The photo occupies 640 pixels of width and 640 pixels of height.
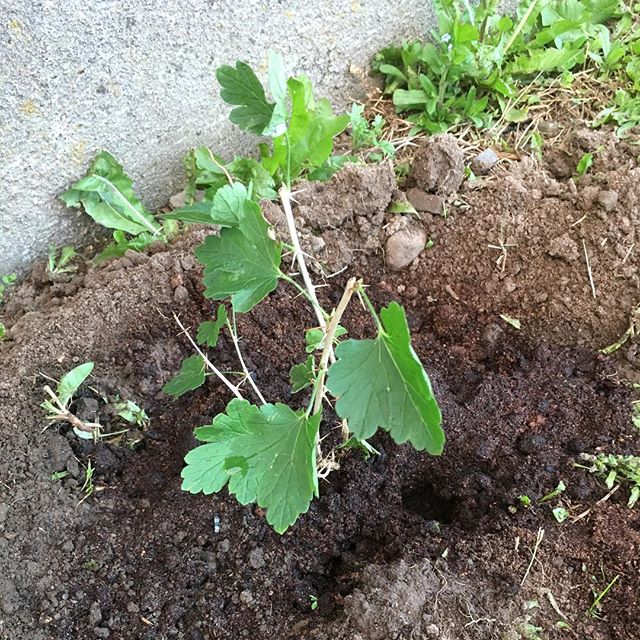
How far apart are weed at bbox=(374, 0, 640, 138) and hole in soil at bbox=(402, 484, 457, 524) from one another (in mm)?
1166

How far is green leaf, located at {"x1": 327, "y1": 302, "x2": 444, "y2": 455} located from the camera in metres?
A: 0.97

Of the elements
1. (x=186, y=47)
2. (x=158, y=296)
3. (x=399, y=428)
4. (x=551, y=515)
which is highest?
(x=186, y=47)

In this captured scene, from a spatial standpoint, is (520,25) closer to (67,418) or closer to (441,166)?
(441,166)

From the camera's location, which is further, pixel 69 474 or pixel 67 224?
pixel 67 224

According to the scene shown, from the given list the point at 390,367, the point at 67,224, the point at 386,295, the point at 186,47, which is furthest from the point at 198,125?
the point at 390,367

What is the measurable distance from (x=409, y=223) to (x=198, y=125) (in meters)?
0.72

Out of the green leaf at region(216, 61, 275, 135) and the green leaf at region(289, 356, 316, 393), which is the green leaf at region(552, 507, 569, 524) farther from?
the green leaf at region(216, 61, 275, 135)

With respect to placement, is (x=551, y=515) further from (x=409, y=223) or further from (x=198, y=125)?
(x=198, y=125)

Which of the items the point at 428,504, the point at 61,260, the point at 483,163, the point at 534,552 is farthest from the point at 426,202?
the point at 61,260

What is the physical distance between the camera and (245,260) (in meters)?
1.21

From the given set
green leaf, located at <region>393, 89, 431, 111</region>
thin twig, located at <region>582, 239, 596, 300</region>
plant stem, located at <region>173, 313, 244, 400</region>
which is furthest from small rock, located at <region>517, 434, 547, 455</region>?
green leaf, located at <region>393, 89, 431, 111</region>

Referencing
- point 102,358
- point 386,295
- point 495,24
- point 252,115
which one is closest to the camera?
point 252,115

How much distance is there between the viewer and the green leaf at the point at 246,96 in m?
1.34

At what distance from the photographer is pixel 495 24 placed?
2.22 metres
